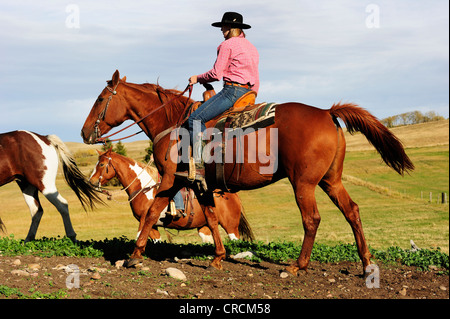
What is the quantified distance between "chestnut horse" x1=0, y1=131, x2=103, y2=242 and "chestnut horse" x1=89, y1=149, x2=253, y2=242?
1031 millimetres

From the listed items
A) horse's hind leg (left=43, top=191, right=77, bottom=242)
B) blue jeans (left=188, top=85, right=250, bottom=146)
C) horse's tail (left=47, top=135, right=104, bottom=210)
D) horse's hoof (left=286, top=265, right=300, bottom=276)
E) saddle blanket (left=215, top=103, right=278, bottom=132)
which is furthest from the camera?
horse's tail (left=47, top=135, right=104, bottom=210)

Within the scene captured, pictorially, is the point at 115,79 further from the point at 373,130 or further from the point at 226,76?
the point at 373,130

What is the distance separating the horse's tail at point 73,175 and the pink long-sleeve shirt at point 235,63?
520cm

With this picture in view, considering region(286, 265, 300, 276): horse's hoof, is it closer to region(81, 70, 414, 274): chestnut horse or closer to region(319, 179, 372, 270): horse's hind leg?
region(81, 70, 414, 274): chestnut horse

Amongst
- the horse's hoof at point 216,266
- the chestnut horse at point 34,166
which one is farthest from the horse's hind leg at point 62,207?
the horse's hoof at point 216,266

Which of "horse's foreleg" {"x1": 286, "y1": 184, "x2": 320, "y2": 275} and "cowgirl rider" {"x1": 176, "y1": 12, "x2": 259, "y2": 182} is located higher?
"cowgirl rider" {"x1": 176, "y1": 12, "x2": 259, "y2": 182}

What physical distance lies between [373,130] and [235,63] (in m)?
2.53

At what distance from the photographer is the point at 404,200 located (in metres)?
44.2

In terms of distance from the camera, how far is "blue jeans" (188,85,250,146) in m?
8.26

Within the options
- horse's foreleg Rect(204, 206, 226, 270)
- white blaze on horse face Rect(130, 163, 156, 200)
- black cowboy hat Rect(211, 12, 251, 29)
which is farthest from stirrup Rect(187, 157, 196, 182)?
white blaze on horse face Rect(130, 163, 156, 200)

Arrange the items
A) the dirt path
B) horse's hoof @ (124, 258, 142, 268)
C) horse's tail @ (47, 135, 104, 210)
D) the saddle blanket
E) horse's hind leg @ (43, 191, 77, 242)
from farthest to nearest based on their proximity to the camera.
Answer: horse's tail @ (47, 135, 104, 210)
horse's hind leg @ (43, 191, 77, 242)
horse's hoof @ (124, 258, 142, 268)
the saddle blanket
the dirt path

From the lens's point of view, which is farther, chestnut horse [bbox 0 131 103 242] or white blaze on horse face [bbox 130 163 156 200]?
white blaze on horse face [bbox 130 163 156 200]
